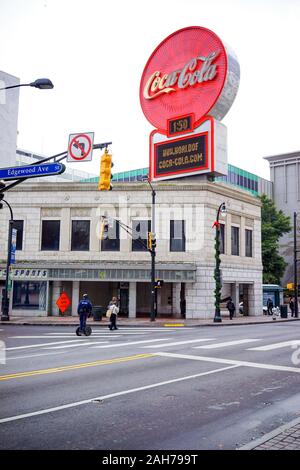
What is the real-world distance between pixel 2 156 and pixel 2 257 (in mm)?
27198

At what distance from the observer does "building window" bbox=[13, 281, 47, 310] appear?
1398 inches

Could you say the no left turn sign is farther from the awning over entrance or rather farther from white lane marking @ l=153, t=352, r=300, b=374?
the awning over entrance

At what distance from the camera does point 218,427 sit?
686cm

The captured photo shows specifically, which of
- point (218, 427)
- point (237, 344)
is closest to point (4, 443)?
point (218, 427)

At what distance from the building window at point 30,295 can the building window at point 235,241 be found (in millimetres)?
15362

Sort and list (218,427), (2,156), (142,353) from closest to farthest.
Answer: (218,427), (142,353), (2,156)

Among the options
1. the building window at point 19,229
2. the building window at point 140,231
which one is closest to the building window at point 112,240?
the building window at point 140,231

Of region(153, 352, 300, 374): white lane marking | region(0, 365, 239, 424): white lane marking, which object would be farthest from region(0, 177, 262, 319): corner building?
region(0, 365, 239, 424): white lane marking

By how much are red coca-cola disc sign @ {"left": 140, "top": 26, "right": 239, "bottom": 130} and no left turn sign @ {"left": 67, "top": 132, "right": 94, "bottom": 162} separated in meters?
27.1

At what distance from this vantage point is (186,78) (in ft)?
140

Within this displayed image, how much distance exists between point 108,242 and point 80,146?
21.7m

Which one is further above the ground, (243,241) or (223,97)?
(223,97)
